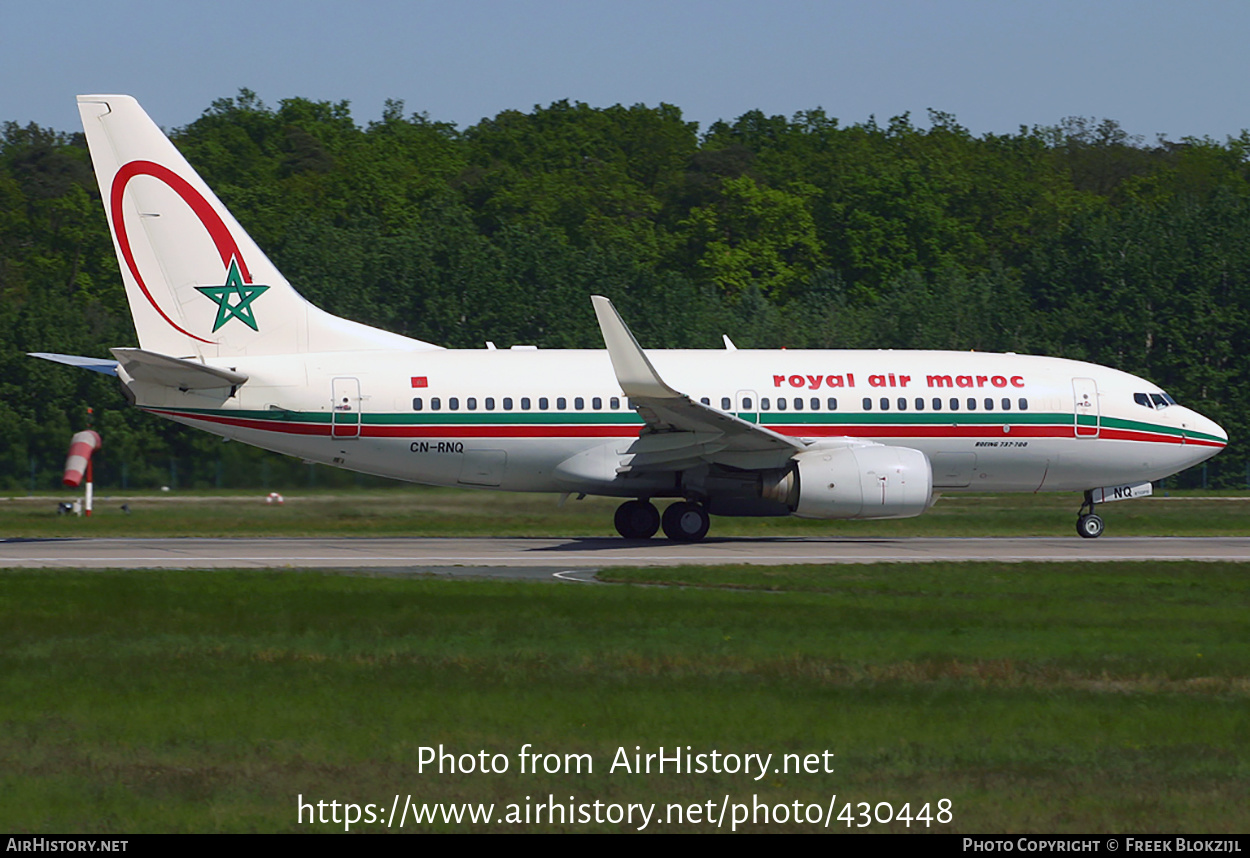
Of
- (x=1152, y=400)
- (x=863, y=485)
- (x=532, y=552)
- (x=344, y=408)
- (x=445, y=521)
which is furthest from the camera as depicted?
(x=445, y=521)

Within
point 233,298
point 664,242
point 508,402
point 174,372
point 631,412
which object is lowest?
point 631,412

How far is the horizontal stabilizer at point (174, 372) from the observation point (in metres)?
28.0

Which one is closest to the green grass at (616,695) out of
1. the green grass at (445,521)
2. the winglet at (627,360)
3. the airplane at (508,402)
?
the winglet at (627,360)

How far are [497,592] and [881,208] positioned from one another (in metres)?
77.5

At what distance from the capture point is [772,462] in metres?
29.5

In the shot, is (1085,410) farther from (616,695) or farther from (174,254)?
(616,695)

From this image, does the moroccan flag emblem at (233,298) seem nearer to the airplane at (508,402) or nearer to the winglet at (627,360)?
the airplane at (508,402)

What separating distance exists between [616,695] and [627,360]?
14.3m

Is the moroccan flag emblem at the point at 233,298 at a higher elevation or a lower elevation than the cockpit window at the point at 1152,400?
higher

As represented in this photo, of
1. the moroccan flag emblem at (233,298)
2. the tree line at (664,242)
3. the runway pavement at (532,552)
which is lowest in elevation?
the runway pavement at (532,552)

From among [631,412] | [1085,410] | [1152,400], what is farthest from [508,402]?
[1152,400]

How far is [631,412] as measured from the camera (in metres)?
30.5

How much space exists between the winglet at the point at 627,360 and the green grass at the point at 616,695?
612 cm

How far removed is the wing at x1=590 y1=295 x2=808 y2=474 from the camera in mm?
27484
